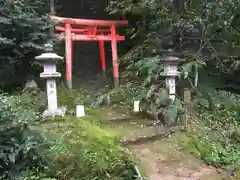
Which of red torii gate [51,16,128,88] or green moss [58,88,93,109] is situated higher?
red torii gate [51,16,128,88]

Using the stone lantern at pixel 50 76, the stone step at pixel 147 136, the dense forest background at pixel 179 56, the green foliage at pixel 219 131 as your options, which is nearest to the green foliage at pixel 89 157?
the dense forest background at pixel 179 56

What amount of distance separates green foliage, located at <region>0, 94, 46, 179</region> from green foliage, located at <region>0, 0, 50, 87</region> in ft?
14.0

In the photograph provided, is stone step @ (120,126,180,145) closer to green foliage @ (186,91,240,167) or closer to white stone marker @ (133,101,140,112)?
green foliage @ (186,91,240,167)

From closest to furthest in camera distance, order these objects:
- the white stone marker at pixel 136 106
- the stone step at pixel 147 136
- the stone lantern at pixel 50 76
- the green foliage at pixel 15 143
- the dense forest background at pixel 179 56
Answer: the green foliage at pixel 15 143
the stone step at pixel 147 136
the dense forest background at pixel 179 56
the stone lantern at pixel 50 76
the white stone marker at pixel 136 106

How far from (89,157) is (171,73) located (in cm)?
343

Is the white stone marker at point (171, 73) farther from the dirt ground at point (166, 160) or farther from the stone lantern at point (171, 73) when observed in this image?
the dirt ground at point (166, 160)

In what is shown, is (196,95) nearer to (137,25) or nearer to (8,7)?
(137,25)

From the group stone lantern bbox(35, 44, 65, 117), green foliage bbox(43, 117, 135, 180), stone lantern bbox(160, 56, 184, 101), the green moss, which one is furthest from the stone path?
the green moss

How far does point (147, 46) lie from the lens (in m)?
10.0

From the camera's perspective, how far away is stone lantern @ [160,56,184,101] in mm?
7641

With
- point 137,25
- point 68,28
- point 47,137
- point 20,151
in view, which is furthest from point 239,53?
point 20,151

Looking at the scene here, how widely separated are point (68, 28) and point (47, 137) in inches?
215

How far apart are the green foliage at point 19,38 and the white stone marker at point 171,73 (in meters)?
3.73

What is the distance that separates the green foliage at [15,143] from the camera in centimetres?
461
